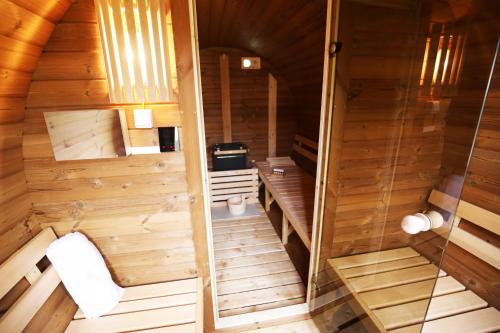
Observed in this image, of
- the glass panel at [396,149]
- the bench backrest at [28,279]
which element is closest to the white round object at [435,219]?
the glass panel at [396,149]

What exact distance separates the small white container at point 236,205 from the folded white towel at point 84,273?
199 cm

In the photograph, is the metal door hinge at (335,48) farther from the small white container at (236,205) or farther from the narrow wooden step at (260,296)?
the small white container at (236,205)

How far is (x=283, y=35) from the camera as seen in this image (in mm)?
2375

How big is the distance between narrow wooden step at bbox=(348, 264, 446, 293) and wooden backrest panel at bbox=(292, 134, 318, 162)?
5.71 feet

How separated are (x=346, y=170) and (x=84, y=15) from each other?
1672 millimetres

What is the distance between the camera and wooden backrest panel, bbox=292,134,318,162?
3.20m

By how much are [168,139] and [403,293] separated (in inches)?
67.7

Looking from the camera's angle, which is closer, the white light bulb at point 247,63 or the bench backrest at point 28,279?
the bench backrest at point 28,279

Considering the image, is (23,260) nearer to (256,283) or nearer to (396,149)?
(256,283)

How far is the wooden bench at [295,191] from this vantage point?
2.13 m

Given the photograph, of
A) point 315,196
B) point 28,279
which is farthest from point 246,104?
point 28,279

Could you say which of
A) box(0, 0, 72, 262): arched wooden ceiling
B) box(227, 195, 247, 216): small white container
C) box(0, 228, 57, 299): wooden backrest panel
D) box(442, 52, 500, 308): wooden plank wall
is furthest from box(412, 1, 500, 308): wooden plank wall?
box(227, 195, 247, 216): small white container

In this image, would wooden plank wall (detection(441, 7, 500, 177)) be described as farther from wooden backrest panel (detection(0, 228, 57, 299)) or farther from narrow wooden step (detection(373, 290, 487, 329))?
wooden backrest panel (detection(0, 228, 57, 299))

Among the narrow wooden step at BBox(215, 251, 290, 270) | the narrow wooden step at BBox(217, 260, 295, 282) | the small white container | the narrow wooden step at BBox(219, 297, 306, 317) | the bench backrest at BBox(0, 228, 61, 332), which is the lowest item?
the narrow wooden step at BBox(219, 297, 306, 317)
